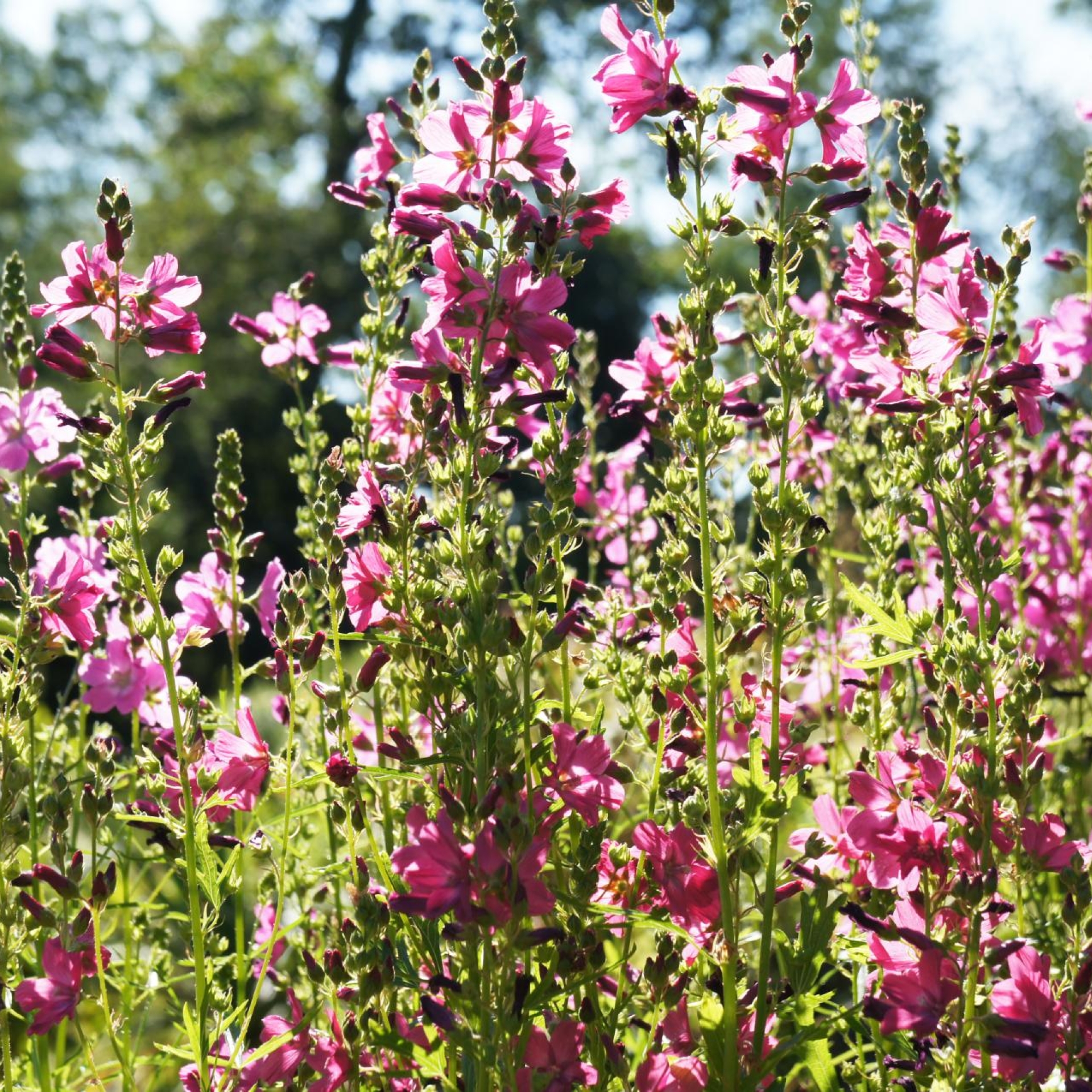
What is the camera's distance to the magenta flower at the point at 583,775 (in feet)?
4.70

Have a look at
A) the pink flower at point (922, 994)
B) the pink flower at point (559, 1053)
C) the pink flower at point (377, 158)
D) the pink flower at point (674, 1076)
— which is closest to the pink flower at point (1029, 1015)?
the pink flower at point (922, 994)

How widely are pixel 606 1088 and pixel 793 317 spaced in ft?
3.36

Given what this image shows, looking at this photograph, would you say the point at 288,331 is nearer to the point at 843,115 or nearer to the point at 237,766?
the point at 237,766

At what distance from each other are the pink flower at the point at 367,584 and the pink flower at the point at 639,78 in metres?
0.64

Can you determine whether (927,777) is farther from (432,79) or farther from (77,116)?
(77,116)

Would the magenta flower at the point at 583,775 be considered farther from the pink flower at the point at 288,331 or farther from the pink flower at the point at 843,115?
the pink flower at the point at 288,331

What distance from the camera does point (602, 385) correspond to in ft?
21.9

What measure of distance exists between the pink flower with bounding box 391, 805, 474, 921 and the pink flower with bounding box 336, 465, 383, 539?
45 cm

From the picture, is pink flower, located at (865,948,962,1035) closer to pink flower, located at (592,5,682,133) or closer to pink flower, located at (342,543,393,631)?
pink flower, located at (342,543,393,631)

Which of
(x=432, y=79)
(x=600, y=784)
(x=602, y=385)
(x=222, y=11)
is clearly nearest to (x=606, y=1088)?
(x=600, y=784)

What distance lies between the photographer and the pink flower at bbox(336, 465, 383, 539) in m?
1.60

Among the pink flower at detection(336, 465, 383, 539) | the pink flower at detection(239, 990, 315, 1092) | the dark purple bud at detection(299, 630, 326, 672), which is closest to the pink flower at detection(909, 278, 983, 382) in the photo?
the pink flower at detection(336, 465, 383, 539)

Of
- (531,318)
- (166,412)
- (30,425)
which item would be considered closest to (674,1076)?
(531,318)

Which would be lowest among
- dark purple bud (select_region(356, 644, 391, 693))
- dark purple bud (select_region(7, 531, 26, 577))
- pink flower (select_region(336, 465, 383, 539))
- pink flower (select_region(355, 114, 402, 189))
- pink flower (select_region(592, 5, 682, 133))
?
dark purple bud (select_region(356, 644, 391, 693))
